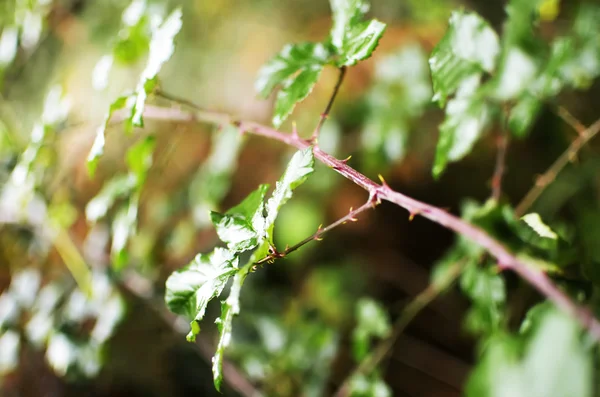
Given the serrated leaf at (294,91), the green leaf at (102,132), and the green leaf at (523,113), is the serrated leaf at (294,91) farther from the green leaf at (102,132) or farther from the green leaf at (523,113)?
the green leaf at (523,113)

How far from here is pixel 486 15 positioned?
2.23 m

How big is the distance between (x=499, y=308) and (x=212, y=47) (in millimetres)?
2029

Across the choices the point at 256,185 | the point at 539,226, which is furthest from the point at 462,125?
the point at 256,185

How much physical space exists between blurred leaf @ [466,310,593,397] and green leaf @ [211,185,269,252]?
0.91ft

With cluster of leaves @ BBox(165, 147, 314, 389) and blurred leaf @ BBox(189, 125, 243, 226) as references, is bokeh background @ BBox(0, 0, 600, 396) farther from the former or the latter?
cluster of leaves @ BBox(165, 147, 314, 389)

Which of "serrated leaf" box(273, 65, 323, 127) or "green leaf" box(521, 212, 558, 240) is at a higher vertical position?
"serrated leaf" box(273, 65, 323, 127)

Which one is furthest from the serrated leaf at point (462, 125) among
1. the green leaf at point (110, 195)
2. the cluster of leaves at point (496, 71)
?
the green leaf at point (110, 195)

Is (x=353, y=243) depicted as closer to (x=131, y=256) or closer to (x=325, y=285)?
(x=325, y=285)

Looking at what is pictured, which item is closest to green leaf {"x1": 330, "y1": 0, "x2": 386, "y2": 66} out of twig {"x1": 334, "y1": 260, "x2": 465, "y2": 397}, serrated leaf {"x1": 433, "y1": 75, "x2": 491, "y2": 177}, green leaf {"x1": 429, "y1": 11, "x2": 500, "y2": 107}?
green leaf {"x1": 429, "y1": 11, "x2": 500, "y2": 107}

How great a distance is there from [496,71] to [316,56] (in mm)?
362

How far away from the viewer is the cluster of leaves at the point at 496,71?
0.71 meters

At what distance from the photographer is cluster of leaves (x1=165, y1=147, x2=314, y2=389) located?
50cm

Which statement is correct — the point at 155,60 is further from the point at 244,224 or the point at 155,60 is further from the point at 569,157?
the point at 569,157

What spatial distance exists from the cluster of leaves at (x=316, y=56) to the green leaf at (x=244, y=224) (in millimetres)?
148
